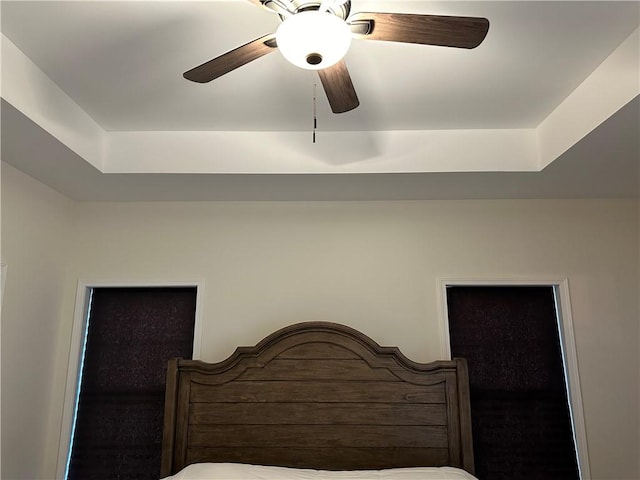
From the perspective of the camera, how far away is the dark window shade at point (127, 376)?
2971 millimetres

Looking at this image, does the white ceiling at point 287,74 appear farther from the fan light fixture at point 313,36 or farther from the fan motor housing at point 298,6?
the fan light fixture at point 313,36

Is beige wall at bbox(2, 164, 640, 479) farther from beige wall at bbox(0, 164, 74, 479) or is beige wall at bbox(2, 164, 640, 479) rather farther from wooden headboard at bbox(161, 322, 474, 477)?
wooden headboard at bbox(161, 322, 474, 477)

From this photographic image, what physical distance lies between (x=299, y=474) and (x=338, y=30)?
2.08m

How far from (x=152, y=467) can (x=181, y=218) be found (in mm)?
1623

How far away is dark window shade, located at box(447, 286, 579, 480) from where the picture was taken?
288cm

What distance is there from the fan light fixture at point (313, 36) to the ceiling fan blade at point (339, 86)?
243mm

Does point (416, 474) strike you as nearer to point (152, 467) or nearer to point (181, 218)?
point (152, 467)

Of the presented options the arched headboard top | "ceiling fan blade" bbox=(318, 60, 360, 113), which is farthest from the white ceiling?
the arched headboard top

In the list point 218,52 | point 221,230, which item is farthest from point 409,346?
point 218,52

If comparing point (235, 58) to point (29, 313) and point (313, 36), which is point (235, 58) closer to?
point (313, 36)

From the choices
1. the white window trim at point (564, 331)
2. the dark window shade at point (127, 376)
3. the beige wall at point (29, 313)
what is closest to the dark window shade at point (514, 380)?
the white window trim at point (564, 331)

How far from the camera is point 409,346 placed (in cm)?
301

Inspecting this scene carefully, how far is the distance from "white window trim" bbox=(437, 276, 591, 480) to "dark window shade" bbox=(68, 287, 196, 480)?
167cm

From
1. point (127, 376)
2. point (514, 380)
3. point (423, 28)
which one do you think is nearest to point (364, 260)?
point (514, 380)
